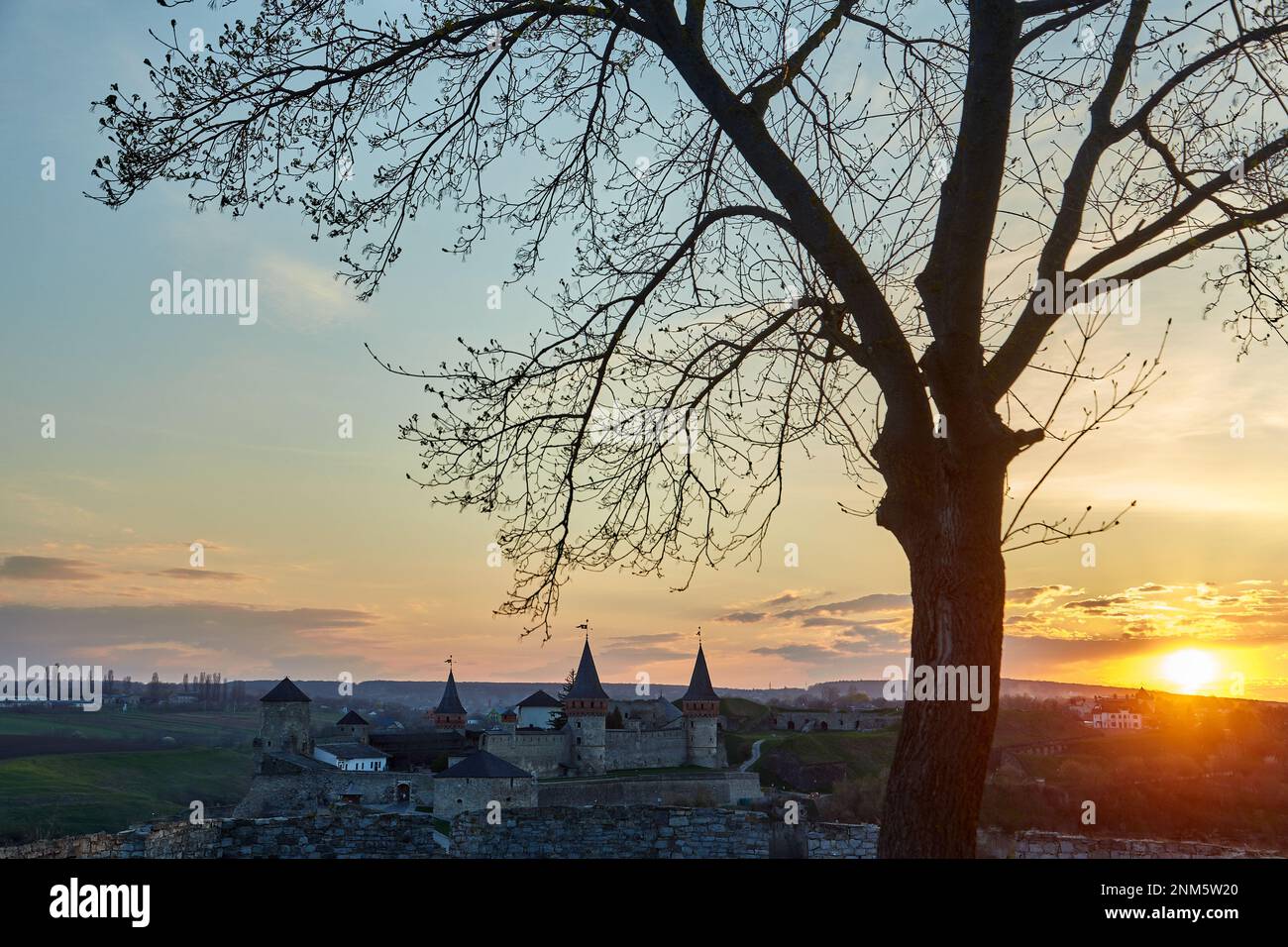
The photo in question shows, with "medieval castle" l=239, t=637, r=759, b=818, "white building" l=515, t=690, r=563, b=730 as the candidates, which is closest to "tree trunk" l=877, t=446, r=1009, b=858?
"medieval castle" l=239, t=637, r=759, b=818

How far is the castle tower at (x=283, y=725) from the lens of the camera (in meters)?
57.3

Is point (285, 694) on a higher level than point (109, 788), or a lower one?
higher

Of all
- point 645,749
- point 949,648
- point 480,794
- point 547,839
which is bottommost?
point 645,749

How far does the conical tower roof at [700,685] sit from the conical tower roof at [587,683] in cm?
669

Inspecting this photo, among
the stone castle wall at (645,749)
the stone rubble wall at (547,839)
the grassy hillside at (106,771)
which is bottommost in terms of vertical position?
the grassy hillside at (106,771)

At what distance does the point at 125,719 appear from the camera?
131 m

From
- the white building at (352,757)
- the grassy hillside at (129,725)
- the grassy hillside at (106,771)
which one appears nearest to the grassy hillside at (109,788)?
the grassy hillside at (106,771)

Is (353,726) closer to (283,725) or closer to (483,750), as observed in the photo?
(283,725)

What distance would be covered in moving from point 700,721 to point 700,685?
2421 mm

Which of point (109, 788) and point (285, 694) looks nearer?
point (285, 694)

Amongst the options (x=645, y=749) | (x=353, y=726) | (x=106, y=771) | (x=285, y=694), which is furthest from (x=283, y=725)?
(x=106, y=771)

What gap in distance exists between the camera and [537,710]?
221ft

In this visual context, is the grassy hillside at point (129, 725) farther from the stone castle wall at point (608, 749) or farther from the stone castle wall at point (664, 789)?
the stone castle wall at point (664, 789)
